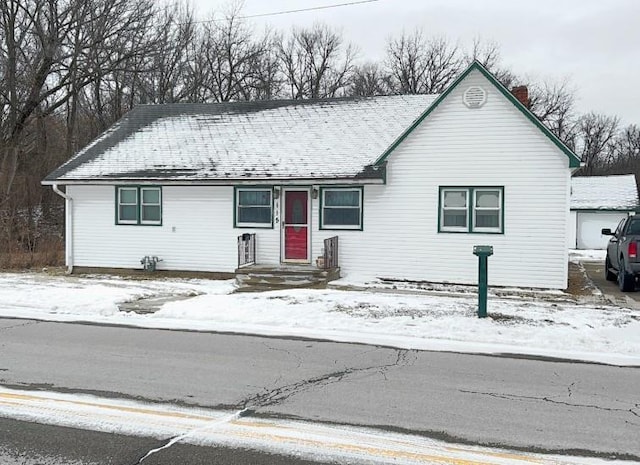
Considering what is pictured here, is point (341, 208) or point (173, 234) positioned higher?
point (341, 208)

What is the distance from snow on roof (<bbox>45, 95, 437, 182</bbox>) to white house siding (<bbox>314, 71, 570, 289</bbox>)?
128 centimetres

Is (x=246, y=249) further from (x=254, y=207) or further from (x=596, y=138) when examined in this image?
(x=596, y=138)

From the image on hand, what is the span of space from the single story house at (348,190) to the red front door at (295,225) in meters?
0.03

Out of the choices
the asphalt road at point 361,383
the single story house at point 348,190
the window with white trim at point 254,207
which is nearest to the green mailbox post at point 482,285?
the asphalt road at point 361,383

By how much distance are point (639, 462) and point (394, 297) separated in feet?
27.6

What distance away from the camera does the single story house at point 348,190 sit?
15.4m

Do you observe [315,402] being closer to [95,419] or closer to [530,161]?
[95,419]

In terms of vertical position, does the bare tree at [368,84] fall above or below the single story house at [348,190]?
above

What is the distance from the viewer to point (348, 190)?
16625mm

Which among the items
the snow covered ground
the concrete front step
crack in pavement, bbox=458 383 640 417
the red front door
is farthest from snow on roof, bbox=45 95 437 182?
crack in pavement, bbox=458 383 640 417

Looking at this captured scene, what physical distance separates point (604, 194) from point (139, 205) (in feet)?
83.7

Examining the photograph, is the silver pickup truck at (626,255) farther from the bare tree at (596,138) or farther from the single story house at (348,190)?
the bare tree at (596,138)

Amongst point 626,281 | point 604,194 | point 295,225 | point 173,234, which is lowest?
point 626,281

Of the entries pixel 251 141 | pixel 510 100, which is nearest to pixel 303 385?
pixel 510 100
